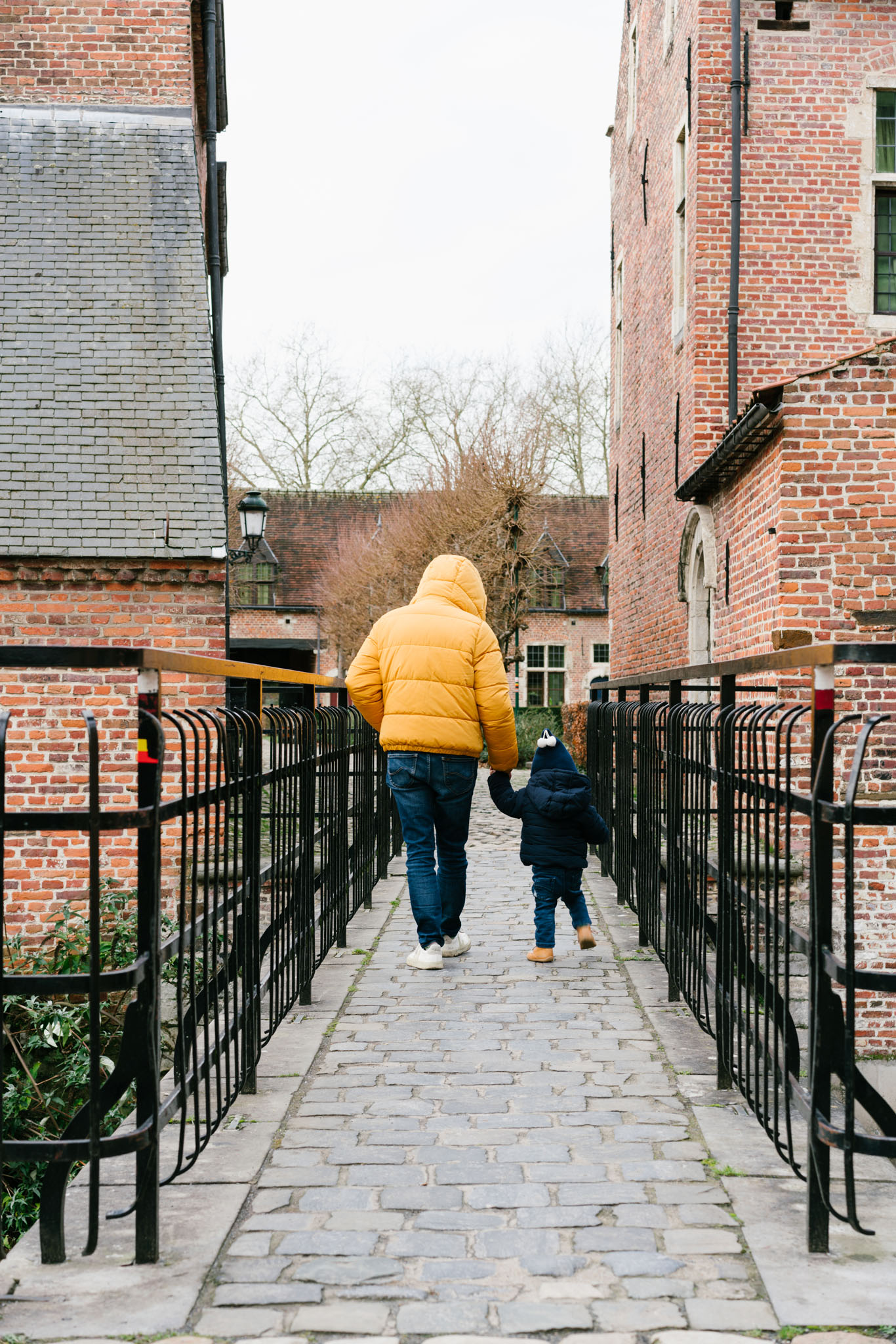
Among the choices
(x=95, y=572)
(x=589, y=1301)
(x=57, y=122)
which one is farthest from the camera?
(x=57, y=122)

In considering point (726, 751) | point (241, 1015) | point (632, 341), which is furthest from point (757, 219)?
point (241, 1015)

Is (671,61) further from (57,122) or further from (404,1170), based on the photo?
(404,1170)

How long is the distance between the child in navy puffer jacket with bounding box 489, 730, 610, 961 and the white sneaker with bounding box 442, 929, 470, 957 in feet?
1.34

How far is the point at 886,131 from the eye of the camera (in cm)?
1200

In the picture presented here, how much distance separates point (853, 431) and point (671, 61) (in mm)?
7467

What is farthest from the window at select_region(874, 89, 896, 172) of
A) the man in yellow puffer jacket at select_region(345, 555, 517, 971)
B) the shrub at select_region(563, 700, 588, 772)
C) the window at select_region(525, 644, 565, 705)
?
the window at select_region(525, 644, 565, 705)

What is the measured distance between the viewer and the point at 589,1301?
2750 millimetres

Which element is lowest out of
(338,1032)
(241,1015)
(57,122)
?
(338,1032)

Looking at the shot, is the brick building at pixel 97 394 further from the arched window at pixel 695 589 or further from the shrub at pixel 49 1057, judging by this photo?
the arched window at pixel 695 589

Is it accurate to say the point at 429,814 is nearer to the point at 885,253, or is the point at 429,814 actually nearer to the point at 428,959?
the point at 428,959

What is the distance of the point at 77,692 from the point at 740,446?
5398mm

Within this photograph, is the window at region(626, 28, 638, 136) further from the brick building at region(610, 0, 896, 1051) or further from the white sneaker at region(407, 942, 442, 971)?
the white sneaker at region(407, 942, 442, 971)

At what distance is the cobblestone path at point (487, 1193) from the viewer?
2.72 meters

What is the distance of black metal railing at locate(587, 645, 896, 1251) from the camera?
2.90 m
